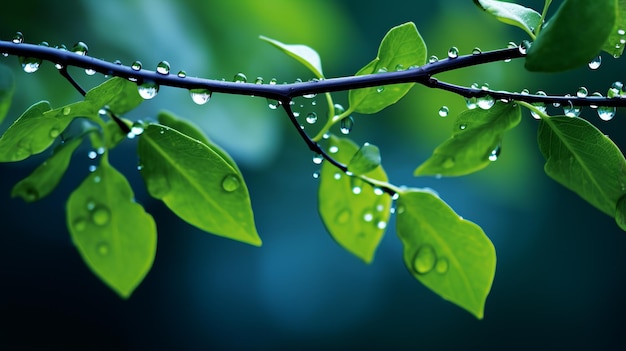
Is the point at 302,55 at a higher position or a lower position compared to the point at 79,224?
higher

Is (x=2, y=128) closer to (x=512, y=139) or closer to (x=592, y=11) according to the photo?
(x=592, y=11)

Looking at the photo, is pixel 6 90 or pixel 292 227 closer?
pixel 6 90

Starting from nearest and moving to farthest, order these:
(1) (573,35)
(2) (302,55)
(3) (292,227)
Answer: (1) (573,35) → (2) (302,55) → (3) (292,227)

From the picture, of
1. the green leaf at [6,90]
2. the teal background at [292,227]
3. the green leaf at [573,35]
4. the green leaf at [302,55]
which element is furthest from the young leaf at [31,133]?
the teal background at [292,227]

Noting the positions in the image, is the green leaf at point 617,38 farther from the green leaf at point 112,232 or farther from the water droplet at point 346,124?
the green leaf at point 112,232

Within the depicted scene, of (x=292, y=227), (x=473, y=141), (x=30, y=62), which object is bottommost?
(x=292, y=227)

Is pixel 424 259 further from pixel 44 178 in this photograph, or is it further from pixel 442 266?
pixel 44 178

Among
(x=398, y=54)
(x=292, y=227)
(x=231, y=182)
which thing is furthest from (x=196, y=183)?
(x=292, y=227)

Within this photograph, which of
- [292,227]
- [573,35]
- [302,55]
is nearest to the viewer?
[573,35]
